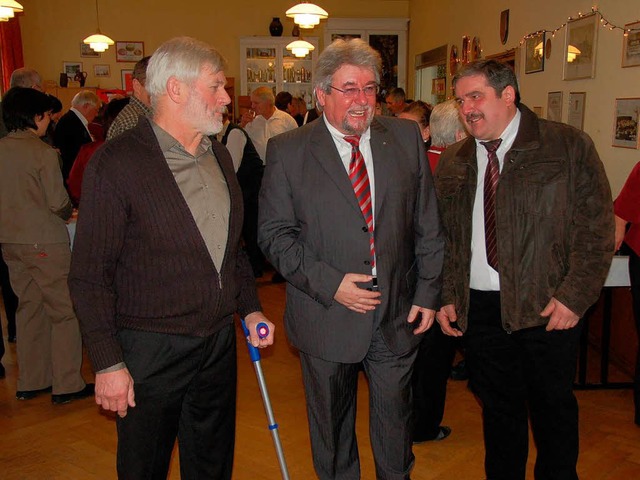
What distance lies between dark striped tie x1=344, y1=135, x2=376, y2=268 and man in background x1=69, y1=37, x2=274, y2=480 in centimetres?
43

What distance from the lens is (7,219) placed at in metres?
3.48

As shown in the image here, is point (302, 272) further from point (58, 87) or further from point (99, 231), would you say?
point (58, 87)

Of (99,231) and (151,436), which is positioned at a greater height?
(99,231)

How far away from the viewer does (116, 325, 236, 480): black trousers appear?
1.88m

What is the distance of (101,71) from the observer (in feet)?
37.0

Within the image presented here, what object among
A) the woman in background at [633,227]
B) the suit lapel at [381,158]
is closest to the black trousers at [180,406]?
the suit lapel at [381,158]

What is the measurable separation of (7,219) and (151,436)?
2.13 m

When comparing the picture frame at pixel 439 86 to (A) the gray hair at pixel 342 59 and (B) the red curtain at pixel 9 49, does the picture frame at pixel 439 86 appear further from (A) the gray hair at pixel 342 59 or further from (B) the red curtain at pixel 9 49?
(A) the gray hair at pixel 342 59

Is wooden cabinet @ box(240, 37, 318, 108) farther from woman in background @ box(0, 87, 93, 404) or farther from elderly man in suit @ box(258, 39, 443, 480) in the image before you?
elderly man in suit @ box(258, 39, 443, 480)

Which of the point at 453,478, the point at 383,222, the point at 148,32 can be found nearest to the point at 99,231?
the point at 383,222

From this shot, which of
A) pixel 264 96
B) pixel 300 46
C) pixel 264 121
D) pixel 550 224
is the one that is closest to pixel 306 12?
pixel 264 96

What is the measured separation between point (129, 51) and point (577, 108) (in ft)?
28.3

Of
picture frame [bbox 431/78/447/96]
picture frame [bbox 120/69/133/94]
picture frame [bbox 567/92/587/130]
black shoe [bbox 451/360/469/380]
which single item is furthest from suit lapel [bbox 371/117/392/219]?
picture frame [bbox 120/69/133/94]

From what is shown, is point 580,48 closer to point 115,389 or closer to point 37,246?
point 37,246
